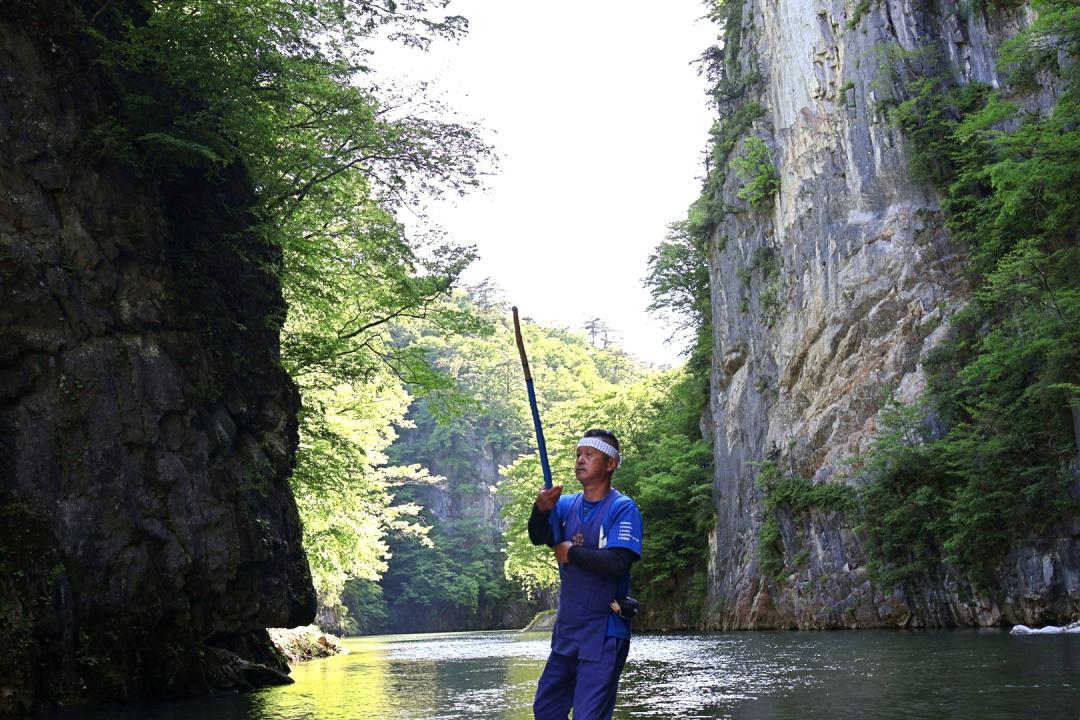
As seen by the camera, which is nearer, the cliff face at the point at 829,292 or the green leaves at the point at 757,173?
the cliff face at the point at 829,292

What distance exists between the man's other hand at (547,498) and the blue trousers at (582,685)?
2.03 ft

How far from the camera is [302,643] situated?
2511 cm

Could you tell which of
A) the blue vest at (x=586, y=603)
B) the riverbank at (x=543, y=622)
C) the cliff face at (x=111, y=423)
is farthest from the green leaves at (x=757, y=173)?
the blue vest at (x=586, y=603)

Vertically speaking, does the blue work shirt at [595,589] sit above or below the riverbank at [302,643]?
above

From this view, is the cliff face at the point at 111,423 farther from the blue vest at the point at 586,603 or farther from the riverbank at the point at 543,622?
the riverbank at the point at 543,622

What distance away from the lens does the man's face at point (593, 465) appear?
4.60 m

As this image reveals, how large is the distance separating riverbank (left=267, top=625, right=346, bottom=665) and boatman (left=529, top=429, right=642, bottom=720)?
1766 cm

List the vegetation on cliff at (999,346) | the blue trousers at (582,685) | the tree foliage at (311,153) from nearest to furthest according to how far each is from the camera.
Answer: the blue trousers at (582,685) → the tree foliage at (311,153) → the vegetation on cliff at (999,346)

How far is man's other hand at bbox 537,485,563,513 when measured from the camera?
445 centimetres

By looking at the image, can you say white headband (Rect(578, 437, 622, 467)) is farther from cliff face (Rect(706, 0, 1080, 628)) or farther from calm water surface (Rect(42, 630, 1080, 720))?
cliff face (Rect(706, 0, 1080, 628))

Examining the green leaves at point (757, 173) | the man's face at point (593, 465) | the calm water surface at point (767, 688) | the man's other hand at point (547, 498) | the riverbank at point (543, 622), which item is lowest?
the calm water surface at point (767, 688)

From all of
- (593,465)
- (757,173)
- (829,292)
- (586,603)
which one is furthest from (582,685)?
(757,173)

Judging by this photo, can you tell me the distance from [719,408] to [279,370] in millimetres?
20563

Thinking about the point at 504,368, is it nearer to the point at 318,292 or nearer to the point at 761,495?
the point at 761,495
